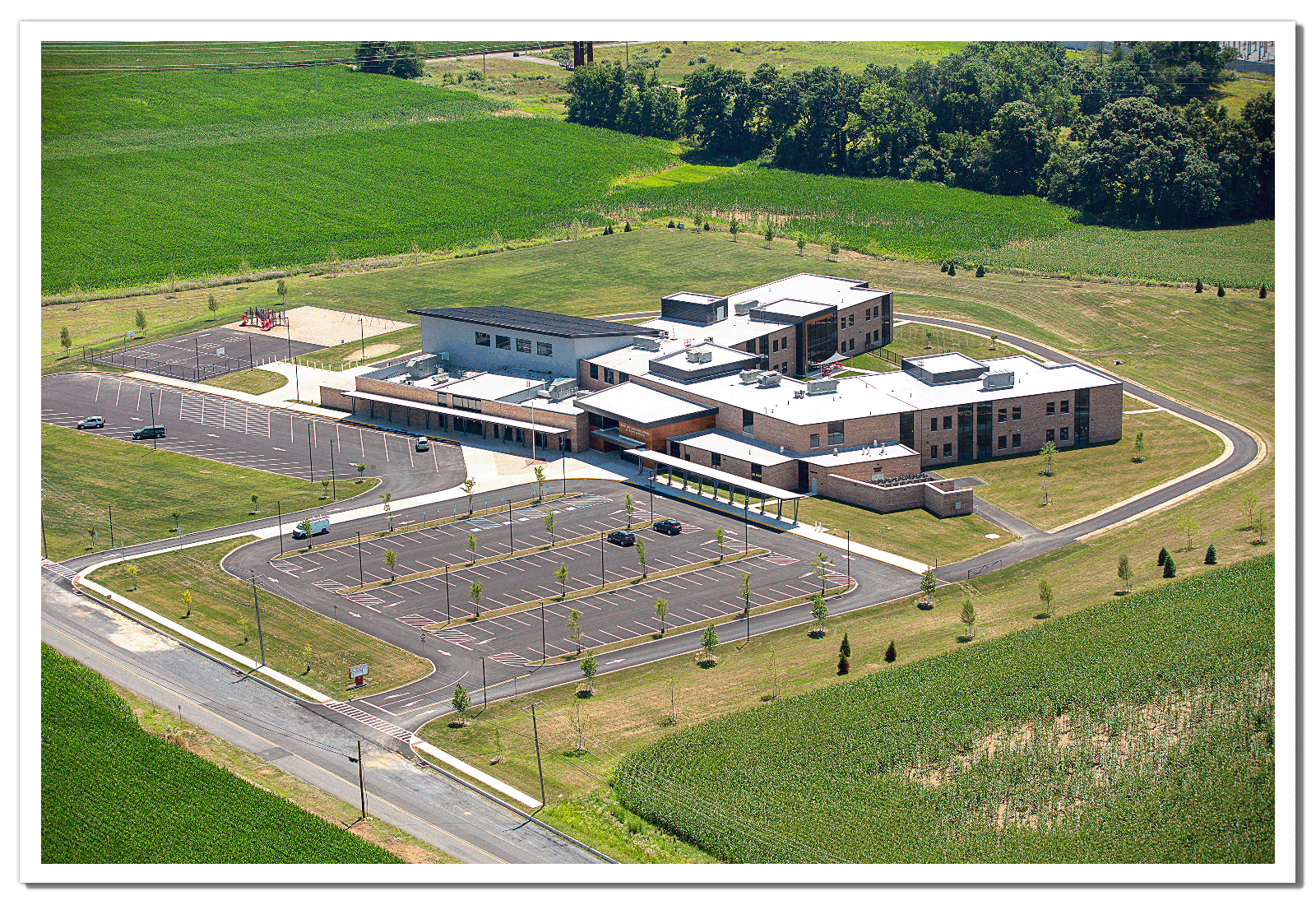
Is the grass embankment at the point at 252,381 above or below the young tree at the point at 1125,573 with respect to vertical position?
above

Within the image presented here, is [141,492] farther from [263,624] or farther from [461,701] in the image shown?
[461,701]

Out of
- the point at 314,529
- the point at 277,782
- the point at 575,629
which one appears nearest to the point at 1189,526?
the point at 575,629

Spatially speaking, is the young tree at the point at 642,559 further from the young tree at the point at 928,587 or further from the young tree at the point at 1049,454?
the young tree at the point at 1049,454

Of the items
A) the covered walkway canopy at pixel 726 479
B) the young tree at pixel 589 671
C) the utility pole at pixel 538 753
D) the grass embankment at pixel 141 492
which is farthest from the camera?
the covered walkway canopy at pixel 726 479

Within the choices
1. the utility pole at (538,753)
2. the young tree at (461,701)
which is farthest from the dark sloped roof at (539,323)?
the utility pole at (538,753)
